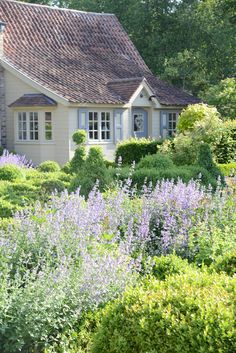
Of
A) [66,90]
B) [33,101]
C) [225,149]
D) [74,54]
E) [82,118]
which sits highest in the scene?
[74,54]

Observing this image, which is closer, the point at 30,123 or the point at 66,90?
the point at 66,90

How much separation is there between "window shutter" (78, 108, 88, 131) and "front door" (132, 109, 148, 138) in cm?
311

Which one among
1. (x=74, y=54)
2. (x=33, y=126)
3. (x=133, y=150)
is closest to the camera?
(x=133, y=150)

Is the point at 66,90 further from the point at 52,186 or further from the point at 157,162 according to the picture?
the point at 52,186

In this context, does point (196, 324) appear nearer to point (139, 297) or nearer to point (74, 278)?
point (139, 297)

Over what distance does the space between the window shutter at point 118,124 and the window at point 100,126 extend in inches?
9.8

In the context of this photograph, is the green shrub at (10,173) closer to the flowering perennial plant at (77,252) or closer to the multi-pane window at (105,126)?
the flowering perennial plant at (77,252)

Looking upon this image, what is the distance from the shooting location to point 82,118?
82.1ft

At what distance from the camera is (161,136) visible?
1133 inches

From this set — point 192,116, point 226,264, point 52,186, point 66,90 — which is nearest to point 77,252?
point 226,264

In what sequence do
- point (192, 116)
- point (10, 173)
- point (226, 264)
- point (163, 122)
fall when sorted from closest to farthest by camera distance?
point (226, 264), point (10, 173), point (192, 116), point (163, 122)

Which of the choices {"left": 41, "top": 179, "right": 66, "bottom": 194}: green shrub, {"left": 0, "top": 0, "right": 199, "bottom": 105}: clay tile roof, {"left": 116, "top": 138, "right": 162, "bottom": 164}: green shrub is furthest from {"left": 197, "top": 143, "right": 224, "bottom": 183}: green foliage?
{"left": 0, "top": 0, "right": 199, "bottom": 105}: clay tile roof

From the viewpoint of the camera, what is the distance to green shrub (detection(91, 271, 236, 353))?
4234 mm

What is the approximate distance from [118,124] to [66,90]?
313 centimetres
